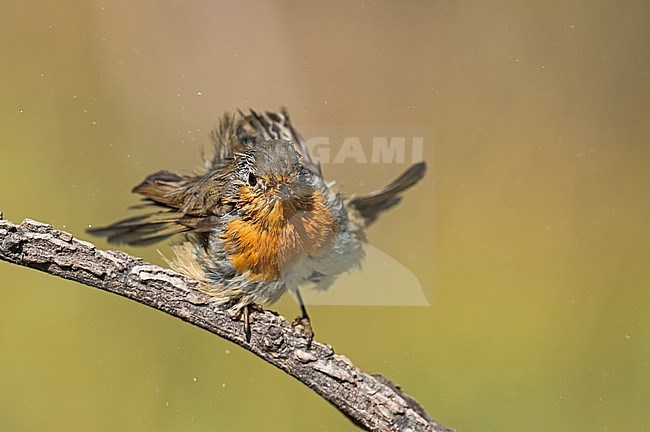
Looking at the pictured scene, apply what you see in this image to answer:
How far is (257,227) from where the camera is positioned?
1.72 m

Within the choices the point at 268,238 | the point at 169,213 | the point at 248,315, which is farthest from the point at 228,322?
the point at 169,213

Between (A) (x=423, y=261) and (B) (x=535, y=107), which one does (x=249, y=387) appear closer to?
(A) (x=423, y=261)

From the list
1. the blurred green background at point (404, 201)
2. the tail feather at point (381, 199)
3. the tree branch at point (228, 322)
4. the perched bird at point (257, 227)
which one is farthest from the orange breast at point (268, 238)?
the blurred green background at point (404, 201)

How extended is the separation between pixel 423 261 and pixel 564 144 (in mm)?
814

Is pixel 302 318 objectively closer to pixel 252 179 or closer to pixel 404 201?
pixel 252 179

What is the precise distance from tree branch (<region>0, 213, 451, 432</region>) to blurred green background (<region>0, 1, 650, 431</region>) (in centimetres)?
101

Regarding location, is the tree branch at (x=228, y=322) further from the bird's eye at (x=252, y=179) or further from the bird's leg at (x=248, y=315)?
the bird's eye at (x=252, y=179)

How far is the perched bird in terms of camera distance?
1.71 meters

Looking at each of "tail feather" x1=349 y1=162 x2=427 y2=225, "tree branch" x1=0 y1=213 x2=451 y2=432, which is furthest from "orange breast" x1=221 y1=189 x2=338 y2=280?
"tail feather" x1=349 y1=162 x2=427 y2=225

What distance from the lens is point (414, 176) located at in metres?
2.38

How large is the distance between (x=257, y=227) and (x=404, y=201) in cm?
113

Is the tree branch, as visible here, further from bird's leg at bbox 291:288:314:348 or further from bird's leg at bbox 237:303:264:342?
bird's leg at bbox 291:288:314:348

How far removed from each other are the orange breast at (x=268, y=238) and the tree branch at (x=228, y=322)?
0.42 feet

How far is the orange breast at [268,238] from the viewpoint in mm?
1714
